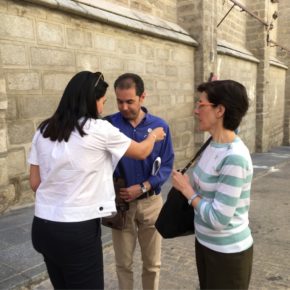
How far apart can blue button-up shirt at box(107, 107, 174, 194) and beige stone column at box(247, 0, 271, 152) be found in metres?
11.7

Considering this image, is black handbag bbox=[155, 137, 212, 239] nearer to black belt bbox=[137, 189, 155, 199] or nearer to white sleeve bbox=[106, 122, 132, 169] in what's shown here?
white sleeve bbox=[106, 122, 132, 169]

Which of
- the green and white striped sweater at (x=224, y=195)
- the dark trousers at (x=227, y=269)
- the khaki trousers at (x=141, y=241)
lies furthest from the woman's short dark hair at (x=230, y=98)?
the khaki trousers at (x=141, y=241)

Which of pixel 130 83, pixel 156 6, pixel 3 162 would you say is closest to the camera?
pixel 130 83

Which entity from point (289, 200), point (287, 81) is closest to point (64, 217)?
point (289, 200)

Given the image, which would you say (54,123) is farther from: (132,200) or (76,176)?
(132,200)

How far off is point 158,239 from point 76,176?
3.83ft

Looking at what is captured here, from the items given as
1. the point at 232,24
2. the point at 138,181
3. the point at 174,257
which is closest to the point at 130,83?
the point at 138,181

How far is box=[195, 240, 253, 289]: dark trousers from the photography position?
177cm

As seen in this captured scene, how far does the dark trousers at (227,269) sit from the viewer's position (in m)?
1.77

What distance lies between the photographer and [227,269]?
1.77 m

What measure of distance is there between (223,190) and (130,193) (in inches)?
35.1

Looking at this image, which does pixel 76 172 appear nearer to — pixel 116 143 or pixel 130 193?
pixel 116 143

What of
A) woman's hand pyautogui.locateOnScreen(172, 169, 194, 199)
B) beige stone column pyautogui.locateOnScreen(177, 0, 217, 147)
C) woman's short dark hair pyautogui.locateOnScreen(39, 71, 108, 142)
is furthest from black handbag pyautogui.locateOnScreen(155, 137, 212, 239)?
beige stone column pyautogui.locateOnScreen(177, 0, 217, 147)

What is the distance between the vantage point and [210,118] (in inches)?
70.3
